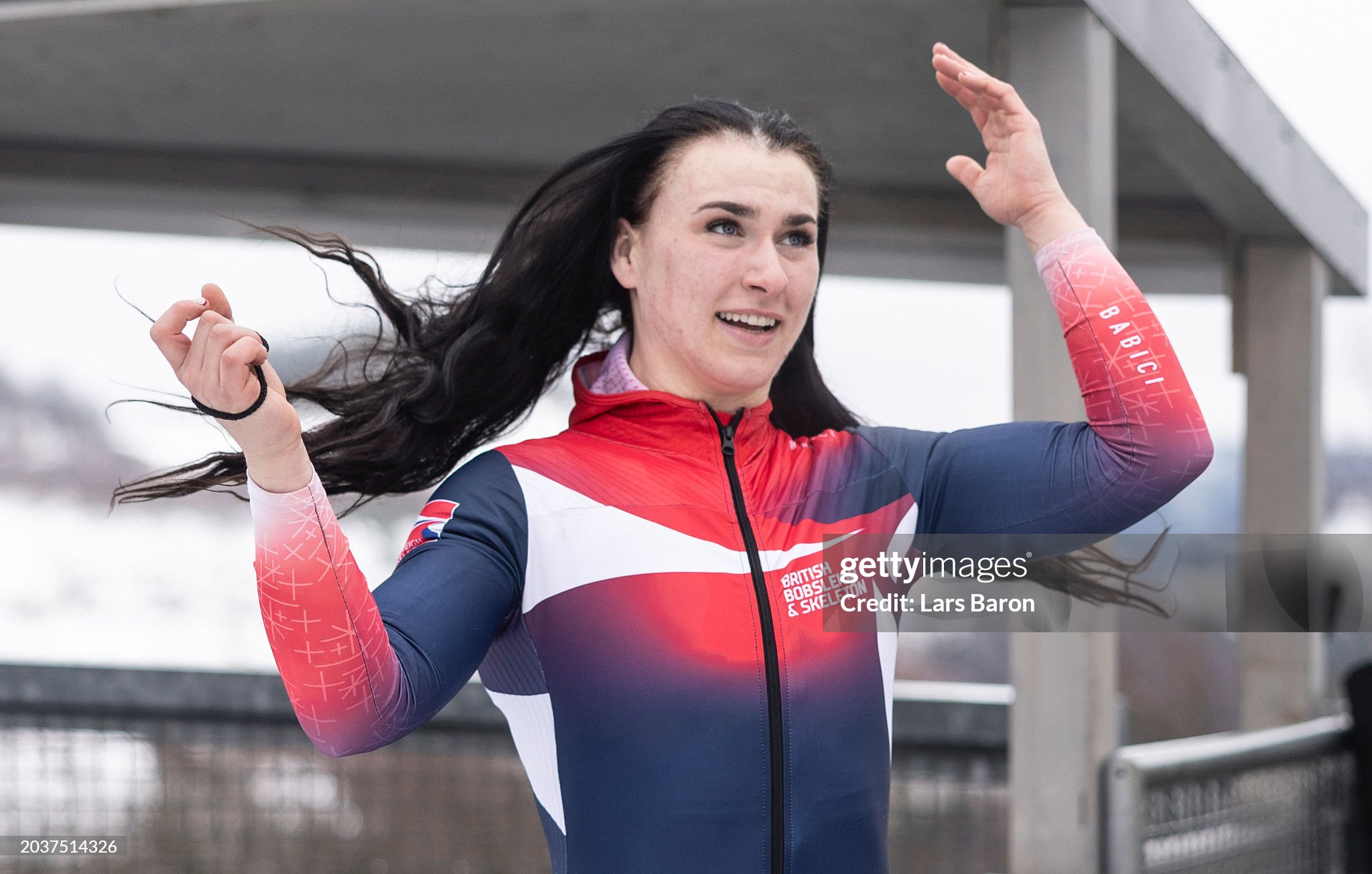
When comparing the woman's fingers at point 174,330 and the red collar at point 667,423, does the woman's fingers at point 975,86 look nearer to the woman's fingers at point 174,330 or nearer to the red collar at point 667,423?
the red collar at point 667,423

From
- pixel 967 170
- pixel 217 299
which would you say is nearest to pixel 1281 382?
pixel 967 170

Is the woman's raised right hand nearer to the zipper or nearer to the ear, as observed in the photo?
the zipper

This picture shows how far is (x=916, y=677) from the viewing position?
16297mm

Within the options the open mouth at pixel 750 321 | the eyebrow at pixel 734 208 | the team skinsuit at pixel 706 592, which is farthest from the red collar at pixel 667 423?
the eyebrow at pixel 734 208

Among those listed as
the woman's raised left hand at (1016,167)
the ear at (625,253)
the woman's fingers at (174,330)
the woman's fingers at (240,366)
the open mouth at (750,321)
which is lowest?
the woman's fingers at (240,366)

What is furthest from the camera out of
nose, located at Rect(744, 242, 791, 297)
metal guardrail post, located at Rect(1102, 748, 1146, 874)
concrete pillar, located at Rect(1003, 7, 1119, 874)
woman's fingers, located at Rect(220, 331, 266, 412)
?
concrete pillar, located at Rect(1003, 7, 1119, 874)

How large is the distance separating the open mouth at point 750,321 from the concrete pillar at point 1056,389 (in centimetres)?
107

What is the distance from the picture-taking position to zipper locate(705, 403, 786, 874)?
5.16ft

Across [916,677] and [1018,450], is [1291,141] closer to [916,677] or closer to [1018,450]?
[1018,450]

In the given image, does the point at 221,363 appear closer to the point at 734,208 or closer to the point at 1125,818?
the point at 734,208

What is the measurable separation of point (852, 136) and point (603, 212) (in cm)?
233

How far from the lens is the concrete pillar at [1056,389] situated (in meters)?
2.68

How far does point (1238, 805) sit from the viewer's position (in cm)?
265

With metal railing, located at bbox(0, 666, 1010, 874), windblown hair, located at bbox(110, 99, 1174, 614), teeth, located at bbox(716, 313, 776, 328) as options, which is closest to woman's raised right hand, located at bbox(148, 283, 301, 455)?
windblown hair, located at bbox(110, 99, 1174, 614)
